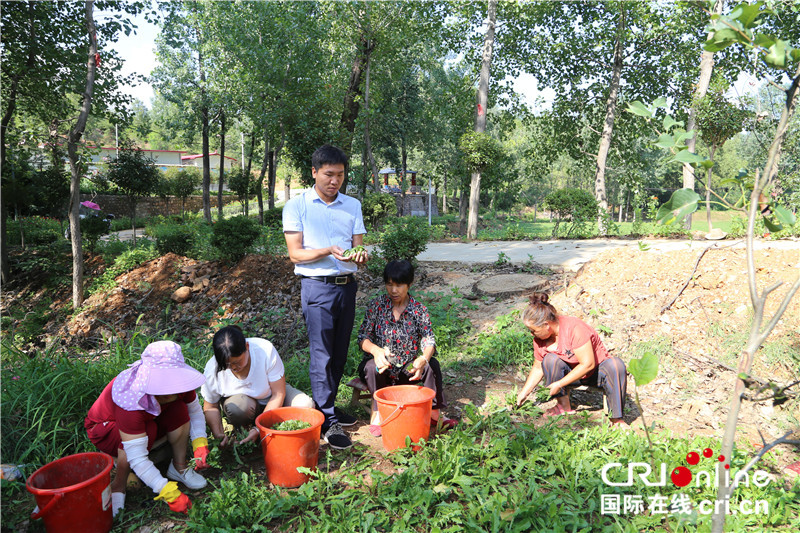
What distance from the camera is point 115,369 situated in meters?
3.31

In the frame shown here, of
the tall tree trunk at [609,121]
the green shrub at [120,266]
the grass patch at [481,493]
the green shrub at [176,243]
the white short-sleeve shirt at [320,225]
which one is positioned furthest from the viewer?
the tall tree trunk at [609,121]

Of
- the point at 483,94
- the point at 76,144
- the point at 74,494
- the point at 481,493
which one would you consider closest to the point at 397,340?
the point at 481,493

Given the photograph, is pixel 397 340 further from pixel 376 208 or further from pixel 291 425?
pixel 376 208

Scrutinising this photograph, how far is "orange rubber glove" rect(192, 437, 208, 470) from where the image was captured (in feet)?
7.83

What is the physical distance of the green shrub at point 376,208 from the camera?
534 inches

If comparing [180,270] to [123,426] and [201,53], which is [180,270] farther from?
[201,53]

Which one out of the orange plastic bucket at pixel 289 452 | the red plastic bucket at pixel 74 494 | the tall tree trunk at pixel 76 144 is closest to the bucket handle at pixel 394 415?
the orange plastic bucket at pixel 289 452

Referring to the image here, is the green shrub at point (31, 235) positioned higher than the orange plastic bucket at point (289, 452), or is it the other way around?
the green shrub at point (31, 235)

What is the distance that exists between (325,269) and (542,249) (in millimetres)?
6729

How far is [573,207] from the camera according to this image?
11.6 meters

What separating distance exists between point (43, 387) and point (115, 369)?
0.40m

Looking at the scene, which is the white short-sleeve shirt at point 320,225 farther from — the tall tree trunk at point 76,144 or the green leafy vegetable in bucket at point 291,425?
the tall tree trunk at point 76,144

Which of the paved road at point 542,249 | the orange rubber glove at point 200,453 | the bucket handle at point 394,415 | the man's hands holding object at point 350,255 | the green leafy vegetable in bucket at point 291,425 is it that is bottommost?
the orange rubber glove at point 200,453

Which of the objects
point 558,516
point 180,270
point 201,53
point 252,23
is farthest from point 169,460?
point 201,53
